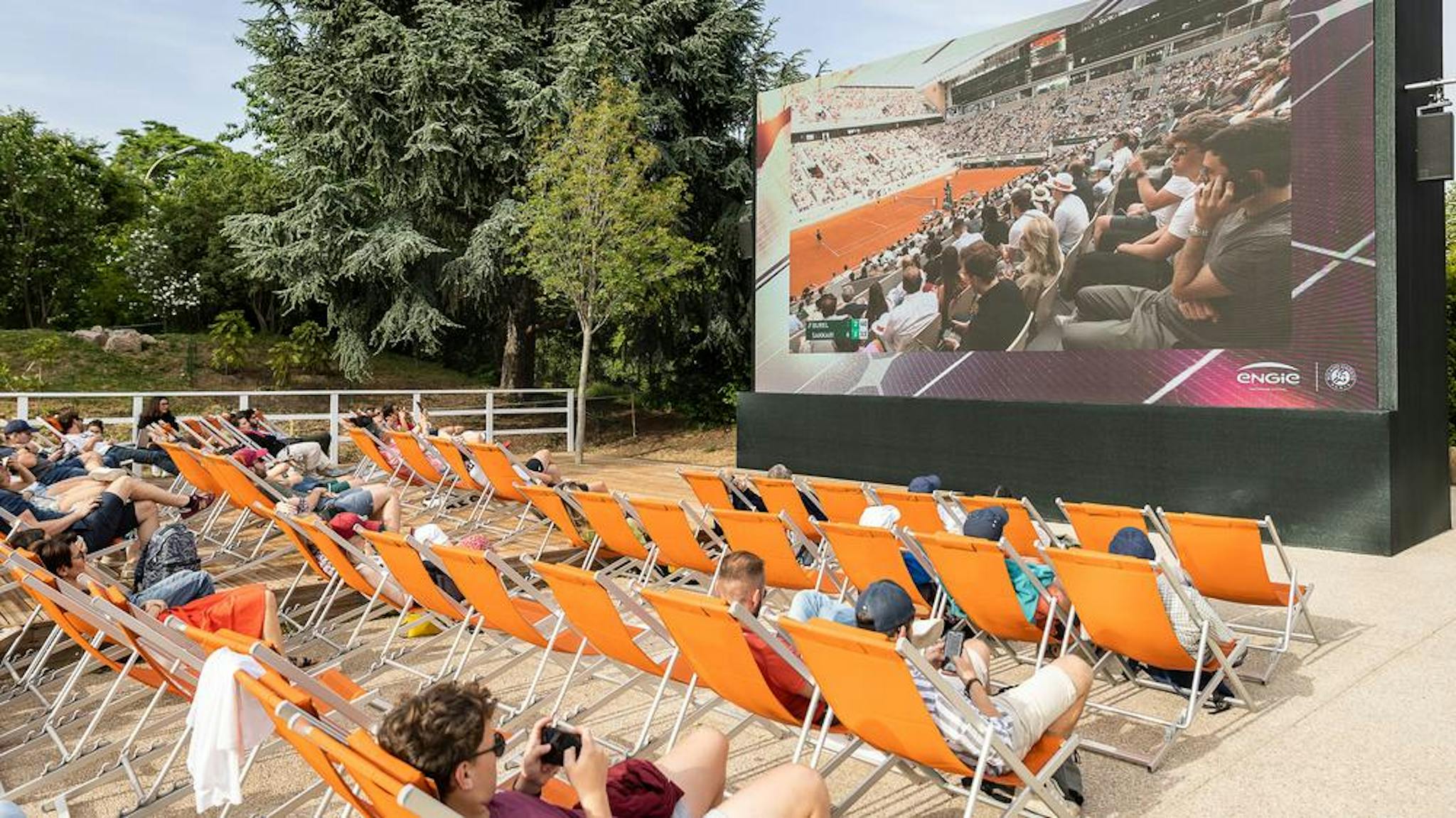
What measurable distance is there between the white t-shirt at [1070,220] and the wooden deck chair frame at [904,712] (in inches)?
310

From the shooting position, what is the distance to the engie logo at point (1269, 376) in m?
8.30

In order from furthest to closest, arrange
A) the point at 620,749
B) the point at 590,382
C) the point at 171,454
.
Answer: the point at 590,382 → the point at 171,454 → the point at 620,749

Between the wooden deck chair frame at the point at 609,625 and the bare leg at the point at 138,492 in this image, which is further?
the bare leg at the point at 138,492

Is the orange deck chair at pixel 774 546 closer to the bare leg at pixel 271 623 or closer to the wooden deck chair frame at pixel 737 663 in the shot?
the wooden deck chair frame at pixel 737 663

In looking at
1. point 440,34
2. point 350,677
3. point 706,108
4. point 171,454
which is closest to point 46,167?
point 440,34

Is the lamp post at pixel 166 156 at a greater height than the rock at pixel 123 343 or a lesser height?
greater

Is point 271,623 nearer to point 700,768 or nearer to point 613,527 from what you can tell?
point 613,527

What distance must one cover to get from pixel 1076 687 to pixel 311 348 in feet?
65.5

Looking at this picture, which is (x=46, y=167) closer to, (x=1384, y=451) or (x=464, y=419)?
(x=464, y=419)

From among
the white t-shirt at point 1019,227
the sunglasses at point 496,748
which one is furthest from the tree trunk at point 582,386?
the sunglasses at point 496,748

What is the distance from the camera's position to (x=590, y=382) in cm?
2647

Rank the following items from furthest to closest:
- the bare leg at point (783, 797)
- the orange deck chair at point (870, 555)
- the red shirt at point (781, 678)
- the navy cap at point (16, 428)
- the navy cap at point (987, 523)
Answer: the navy cap at point (16, 428)
the navy cap at point (987, 523)
the orange deck chair at point (870, 555)
the red shirt at point (781, 678)
the bare leg at point (783, 797)

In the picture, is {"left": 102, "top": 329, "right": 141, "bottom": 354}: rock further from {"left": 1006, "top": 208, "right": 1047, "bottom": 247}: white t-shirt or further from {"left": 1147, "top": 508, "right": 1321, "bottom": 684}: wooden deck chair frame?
{"left": 1147, "top": 508, "right": 1321, "bottom": 684}: wooden deck chair frame

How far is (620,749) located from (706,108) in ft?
56.3
